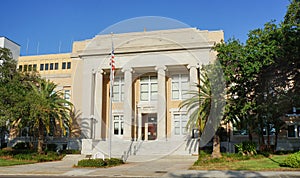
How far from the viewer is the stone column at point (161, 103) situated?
31550 millimetres

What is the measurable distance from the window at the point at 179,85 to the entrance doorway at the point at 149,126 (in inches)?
135

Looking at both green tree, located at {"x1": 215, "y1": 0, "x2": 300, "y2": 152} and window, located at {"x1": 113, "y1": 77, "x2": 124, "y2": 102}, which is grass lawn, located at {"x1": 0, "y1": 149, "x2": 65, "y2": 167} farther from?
green tree, located at {"x1": 215, "y1": 0, "x2": 300, "y2": 152}

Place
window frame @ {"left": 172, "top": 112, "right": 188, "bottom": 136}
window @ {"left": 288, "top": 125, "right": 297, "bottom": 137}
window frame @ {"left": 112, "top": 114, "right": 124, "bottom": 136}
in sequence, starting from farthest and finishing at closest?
window frame @ {"left": 112, "top": 114, "right": 124, "bottom": 136}
window frame @ {"left": 172, "top": 112, "right": 188, "bottom": 136}
window @ {"left": 288, "top": 125, "right": 297, "bottom": 137}

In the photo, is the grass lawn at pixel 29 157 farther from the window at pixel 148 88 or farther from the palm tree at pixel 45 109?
the window at pixel 148 88

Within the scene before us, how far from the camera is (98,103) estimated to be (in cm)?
3441

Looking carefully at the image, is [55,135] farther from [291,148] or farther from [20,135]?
[291,148]

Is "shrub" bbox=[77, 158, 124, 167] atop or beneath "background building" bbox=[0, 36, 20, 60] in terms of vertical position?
beneath

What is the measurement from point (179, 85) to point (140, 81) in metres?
4.82

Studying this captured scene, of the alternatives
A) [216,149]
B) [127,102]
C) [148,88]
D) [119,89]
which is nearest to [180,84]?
[148,88]

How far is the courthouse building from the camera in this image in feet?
108

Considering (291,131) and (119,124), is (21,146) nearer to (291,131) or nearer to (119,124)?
(119,124)

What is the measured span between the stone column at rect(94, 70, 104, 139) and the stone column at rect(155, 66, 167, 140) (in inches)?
267

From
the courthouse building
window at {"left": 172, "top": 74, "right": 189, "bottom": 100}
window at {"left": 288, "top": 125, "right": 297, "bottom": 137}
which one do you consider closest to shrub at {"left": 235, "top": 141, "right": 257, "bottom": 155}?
the courthouse building

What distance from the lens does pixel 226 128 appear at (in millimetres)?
31344
